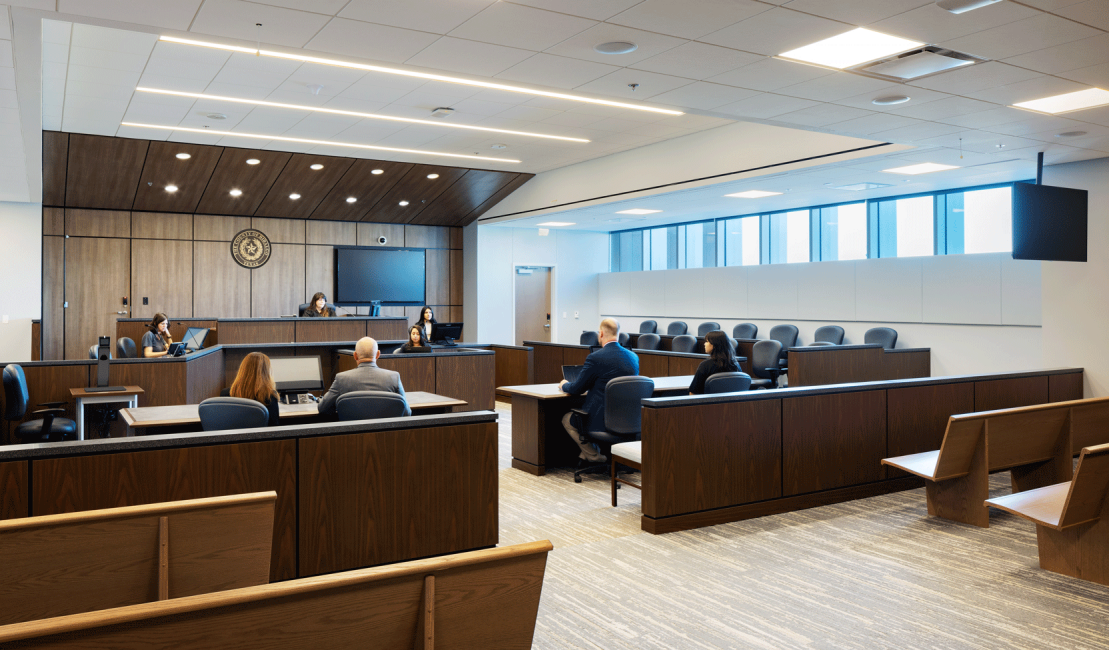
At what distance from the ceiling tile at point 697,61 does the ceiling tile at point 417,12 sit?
1.24m

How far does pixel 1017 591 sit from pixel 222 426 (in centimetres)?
423

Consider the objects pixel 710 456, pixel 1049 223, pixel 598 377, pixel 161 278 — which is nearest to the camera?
pixel 710 456

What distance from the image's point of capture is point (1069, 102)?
219 inches

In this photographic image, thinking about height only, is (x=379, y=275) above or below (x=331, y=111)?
below

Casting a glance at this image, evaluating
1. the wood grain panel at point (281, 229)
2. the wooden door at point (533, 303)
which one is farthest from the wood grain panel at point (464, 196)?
the wood grain panel at point (281, 229)

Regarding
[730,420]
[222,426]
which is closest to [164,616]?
[222,426]

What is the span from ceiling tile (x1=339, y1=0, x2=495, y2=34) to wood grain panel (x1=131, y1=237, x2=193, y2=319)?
1075cm

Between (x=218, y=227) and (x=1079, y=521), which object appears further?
(x=218, y=227)

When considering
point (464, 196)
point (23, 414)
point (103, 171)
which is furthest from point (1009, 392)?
point (103, 171)

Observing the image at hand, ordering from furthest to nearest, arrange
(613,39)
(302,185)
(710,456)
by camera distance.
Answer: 1. (302,185)
2. (710,456)
3. (613,39)

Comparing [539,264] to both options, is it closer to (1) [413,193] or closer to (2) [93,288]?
(1) [413,193]

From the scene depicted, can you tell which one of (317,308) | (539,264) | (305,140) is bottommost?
(317,308)

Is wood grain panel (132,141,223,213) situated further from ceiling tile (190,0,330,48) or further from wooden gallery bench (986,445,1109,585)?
wooden gallery bench (986,445,1109,585)

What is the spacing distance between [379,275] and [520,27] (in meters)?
11.5
